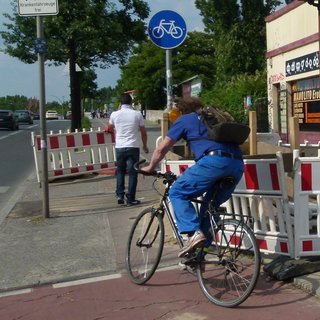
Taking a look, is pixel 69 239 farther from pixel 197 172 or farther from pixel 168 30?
pixel 168 30

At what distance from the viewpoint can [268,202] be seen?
16.9 feet

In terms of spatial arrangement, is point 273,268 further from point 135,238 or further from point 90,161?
point 90,161

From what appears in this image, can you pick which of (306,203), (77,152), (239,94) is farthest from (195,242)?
(239,94)

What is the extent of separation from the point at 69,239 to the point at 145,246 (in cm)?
197

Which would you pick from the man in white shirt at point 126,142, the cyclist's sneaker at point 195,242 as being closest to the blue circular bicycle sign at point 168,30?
the man in white shirt at point 126,142

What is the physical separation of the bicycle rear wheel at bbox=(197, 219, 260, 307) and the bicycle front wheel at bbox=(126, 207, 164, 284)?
54cm

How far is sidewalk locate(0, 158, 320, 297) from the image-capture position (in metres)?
5.55

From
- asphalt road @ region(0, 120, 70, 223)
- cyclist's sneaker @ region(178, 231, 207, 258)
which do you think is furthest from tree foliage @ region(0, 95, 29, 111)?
cyclist's sneaker @ region(178, 231, 207, 258)

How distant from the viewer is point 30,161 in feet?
58.3

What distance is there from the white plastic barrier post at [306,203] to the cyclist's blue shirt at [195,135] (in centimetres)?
66

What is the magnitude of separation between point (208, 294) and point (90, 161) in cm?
848

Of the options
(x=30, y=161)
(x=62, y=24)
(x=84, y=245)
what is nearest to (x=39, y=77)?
(x=84, y=245)

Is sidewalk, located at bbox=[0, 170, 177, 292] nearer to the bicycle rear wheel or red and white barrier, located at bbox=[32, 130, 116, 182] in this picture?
the bicycle rear wheel

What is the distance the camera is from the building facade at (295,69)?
15.4 metres
